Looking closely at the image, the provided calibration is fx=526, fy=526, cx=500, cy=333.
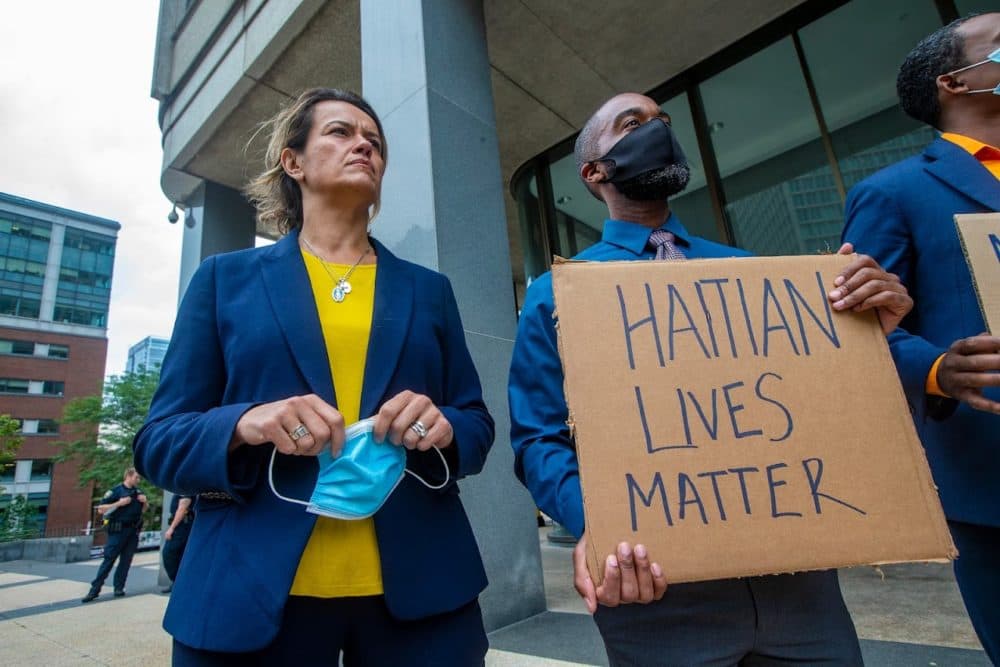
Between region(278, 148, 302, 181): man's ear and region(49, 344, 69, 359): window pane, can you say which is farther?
region(49, 344, 69, 359): window pane

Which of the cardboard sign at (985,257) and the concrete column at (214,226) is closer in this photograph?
the cardboard sign at (985,257)

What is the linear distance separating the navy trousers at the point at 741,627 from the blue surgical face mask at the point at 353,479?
1.84 feet

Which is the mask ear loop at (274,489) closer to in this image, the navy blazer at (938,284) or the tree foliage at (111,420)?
the navy blazer at (938,284)

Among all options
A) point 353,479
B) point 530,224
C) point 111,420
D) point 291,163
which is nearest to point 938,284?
point 353,479

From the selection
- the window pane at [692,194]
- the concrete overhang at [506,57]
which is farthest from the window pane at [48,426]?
the window pane at [692,194]

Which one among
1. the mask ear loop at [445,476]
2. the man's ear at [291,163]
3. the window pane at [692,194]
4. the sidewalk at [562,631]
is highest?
the window pane at [692,194]

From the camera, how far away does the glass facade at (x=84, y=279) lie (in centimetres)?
4800

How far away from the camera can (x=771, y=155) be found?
6098mm

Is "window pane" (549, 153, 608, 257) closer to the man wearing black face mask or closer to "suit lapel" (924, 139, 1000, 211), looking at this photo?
"suit lapel" (924, 139, 1000, 211)

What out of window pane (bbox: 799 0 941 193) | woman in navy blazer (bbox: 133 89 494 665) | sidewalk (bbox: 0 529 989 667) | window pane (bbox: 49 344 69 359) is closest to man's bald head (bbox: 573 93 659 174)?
woman in navy blazer (bbox: 133 89 494 665)

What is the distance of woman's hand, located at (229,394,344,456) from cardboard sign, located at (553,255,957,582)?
0.46m

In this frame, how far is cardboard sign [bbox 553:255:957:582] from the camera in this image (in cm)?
85

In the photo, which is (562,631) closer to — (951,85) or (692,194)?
(951,85)

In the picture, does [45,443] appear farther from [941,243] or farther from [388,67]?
[941,243]
